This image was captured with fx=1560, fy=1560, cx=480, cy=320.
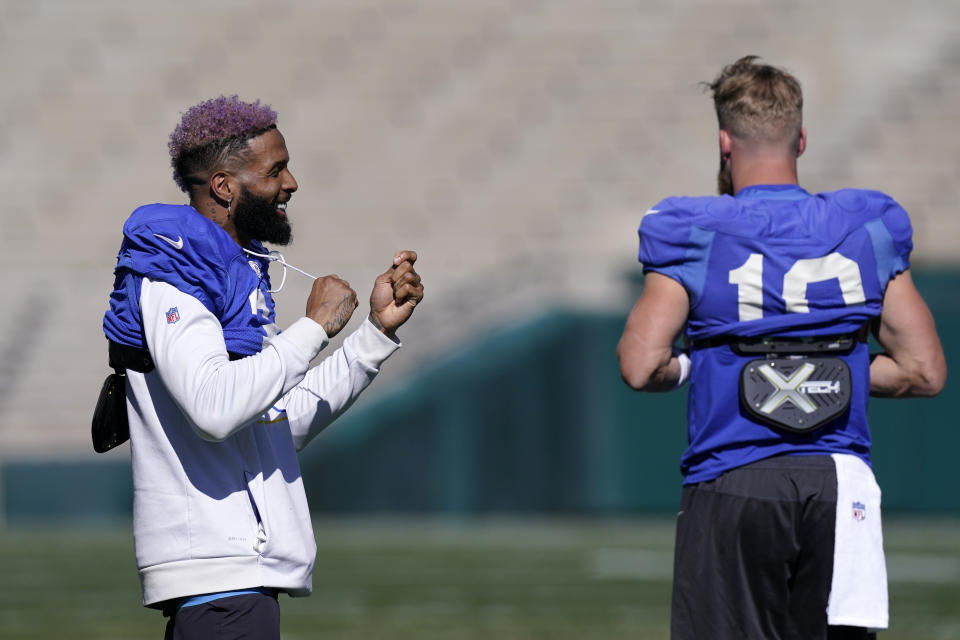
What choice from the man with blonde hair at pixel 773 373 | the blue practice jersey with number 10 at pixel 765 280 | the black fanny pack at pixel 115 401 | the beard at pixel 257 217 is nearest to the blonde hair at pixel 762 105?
the man with blonde hair at pixel 773 373

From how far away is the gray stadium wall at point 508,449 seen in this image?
508 inches

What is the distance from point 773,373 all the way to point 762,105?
1.65 ft

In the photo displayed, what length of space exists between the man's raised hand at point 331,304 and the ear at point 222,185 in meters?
0.23

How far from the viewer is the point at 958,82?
717 inches

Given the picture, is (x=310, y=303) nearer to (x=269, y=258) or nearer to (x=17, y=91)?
(x=269, y=258)

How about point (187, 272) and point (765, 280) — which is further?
point (765, 280)

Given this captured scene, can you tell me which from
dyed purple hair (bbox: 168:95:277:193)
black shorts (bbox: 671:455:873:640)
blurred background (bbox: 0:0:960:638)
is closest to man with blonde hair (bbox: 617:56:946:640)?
black shorts (bbox: 671:455:873:640)

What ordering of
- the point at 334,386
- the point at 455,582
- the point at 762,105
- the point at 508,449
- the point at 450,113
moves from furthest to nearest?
the point at 450,113, the point at 508,449, the point at 455,582, the point at 334,386, the point at 762,105

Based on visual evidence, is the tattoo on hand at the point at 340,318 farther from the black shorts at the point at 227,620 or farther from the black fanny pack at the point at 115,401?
the black shorts at the point at 227,620

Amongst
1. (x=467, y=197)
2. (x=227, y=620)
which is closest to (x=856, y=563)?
(x=227, y=620)

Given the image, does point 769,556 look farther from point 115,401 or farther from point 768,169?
point 115,401

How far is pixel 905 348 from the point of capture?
297cm

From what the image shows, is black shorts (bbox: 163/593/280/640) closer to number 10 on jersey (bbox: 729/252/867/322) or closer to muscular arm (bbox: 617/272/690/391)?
muscular arm (bbox: 617/272/690/391)

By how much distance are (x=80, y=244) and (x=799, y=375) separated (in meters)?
15.9
